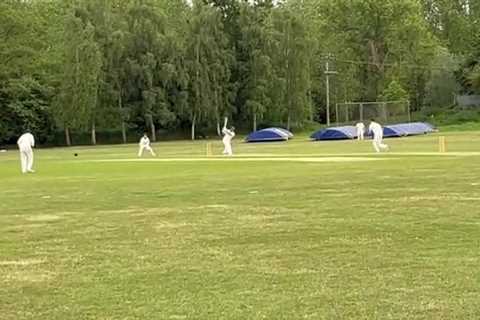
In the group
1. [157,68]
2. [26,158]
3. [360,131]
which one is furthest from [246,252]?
[157,68]

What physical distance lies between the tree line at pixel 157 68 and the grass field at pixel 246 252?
56.3 metres

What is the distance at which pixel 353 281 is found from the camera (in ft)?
29.0

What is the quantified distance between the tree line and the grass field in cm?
5631

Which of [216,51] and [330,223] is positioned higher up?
[216,51]

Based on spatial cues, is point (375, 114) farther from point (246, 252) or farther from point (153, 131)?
point (246, 252)

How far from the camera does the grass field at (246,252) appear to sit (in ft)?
25.8

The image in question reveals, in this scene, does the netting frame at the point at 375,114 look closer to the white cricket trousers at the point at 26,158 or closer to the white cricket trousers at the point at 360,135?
the white cricket trousers at the point at 360,135

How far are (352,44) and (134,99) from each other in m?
33.9

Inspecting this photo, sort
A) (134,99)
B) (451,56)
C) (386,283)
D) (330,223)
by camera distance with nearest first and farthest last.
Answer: (386,283), (330,223), (134,99), (451,56)

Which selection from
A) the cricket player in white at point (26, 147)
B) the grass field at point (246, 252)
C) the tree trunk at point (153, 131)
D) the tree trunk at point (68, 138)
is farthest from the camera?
the tree trunk at point (68, 138)

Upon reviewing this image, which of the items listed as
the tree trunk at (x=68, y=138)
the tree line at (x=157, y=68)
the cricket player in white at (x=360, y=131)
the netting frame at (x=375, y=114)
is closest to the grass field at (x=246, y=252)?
the cricket player in white at (x=360, y=131)

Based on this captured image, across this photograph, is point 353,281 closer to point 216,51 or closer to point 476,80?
point 216,51

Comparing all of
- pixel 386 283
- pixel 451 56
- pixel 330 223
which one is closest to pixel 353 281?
pixel 386 283

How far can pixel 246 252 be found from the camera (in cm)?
1100
